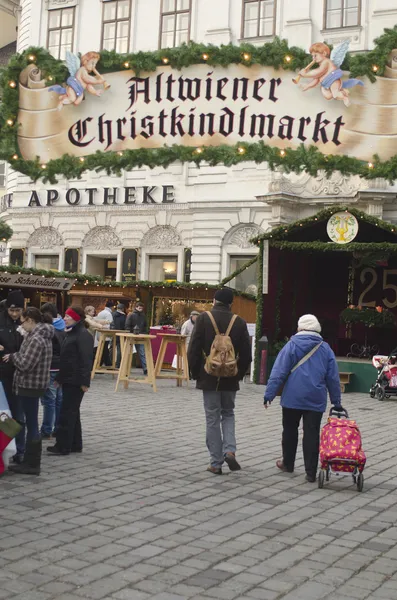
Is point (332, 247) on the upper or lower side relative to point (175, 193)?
lower

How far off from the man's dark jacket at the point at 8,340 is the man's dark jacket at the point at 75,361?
2.78 ft

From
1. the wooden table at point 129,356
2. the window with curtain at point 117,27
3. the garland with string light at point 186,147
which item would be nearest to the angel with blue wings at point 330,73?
the garland with string light at point 186,147

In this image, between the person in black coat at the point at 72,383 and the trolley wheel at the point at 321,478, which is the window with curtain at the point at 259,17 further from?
the trolley wheel at the point at 321,478

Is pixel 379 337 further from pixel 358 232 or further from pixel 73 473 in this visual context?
pixel 73 473

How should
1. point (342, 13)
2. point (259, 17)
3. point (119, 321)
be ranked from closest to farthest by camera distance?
point (119, 321)
point (342, 13)
point (259, 17)

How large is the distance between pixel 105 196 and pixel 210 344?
1114 inches

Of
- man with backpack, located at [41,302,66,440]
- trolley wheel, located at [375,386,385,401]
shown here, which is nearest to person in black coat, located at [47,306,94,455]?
man with backpack, located at [41,302,66,440]

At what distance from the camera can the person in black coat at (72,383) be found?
9781 millimetres

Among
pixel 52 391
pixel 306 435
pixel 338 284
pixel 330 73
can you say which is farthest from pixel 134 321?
pixel 330 73

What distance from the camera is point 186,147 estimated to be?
7.10 meters

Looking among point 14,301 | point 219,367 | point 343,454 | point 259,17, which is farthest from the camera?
point 259,17

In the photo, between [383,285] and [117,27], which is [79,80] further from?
[117,27]

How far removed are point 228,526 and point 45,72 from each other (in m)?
4.03

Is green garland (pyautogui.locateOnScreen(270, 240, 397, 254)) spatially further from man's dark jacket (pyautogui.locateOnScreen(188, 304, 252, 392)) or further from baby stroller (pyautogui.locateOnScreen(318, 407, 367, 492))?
baby stroller (pyautogui.locateOnScreen(318, 407, 367, 492))
